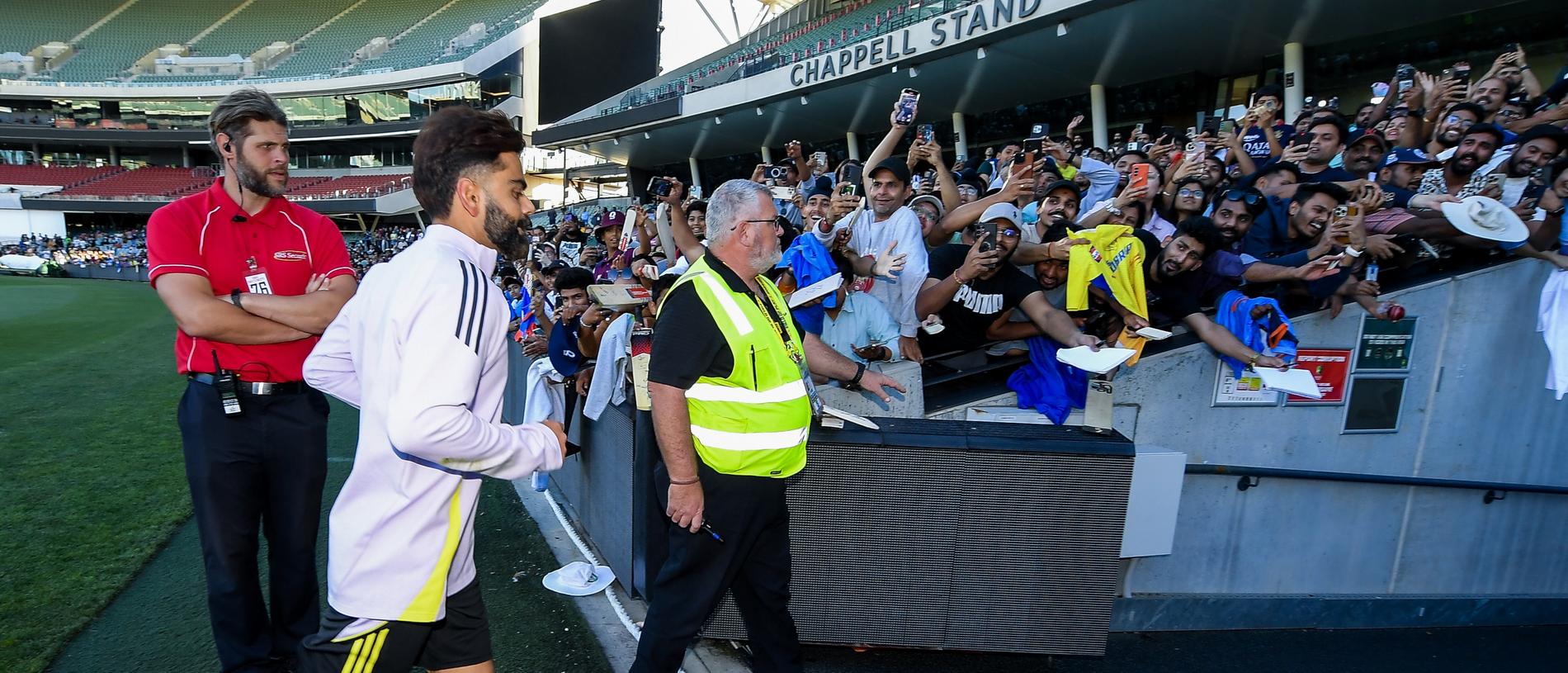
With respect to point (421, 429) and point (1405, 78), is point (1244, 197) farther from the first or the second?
point (1405, 78)

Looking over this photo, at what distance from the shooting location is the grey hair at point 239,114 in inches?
94.7

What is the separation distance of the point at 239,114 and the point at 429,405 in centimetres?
153

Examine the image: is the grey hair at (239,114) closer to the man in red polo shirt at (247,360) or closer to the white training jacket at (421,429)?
the man in red polo shirt at (247,360)

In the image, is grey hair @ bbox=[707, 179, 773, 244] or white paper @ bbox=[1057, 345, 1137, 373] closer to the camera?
grey hair @ bbox=[707, 179, 773, 244]

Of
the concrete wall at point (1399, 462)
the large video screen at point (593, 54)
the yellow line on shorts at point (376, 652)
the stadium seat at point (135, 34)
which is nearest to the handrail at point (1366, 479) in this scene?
the concrete wall at point (1399, 462)

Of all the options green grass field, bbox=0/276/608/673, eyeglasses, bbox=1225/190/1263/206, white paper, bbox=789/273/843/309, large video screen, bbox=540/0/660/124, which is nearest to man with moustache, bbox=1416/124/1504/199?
eyeglasses, bbox=1225/190/1263/206

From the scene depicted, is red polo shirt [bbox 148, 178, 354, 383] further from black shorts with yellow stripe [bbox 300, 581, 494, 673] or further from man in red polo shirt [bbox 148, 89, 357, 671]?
black shorts with yellow stripe [bbox 300, 581, 494, 673]

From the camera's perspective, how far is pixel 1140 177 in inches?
171

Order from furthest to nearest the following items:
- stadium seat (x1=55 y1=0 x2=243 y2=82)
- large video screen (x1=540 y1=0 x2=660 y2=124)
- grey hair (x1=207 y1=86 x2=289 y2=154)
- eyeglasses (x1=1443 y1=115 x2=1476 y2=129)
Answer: stadium seat (x1=55 y1=0 x2=243 y2=82) → large video screen (x1=540 y1=0 x2=660 y2=124) → eyeglasses (x1=1443 y1=115 x2=1476 y2=129) → grey hair (x1=207 y1=86 x2=289 y2=154)

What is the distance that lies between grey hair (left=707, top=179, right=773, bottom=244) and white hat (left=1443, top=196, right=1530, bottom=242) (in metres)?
3.79

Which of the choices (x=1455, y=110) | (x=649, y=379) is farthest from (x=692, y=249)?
(x=1455, y=110)

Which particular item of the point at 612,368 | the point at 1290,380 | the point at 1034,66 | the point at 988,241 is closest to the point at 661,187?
the point at 612,368

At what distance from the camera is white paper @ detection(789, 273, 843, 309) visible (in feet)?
10.1

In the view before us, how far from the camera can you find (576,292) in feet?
14.3
